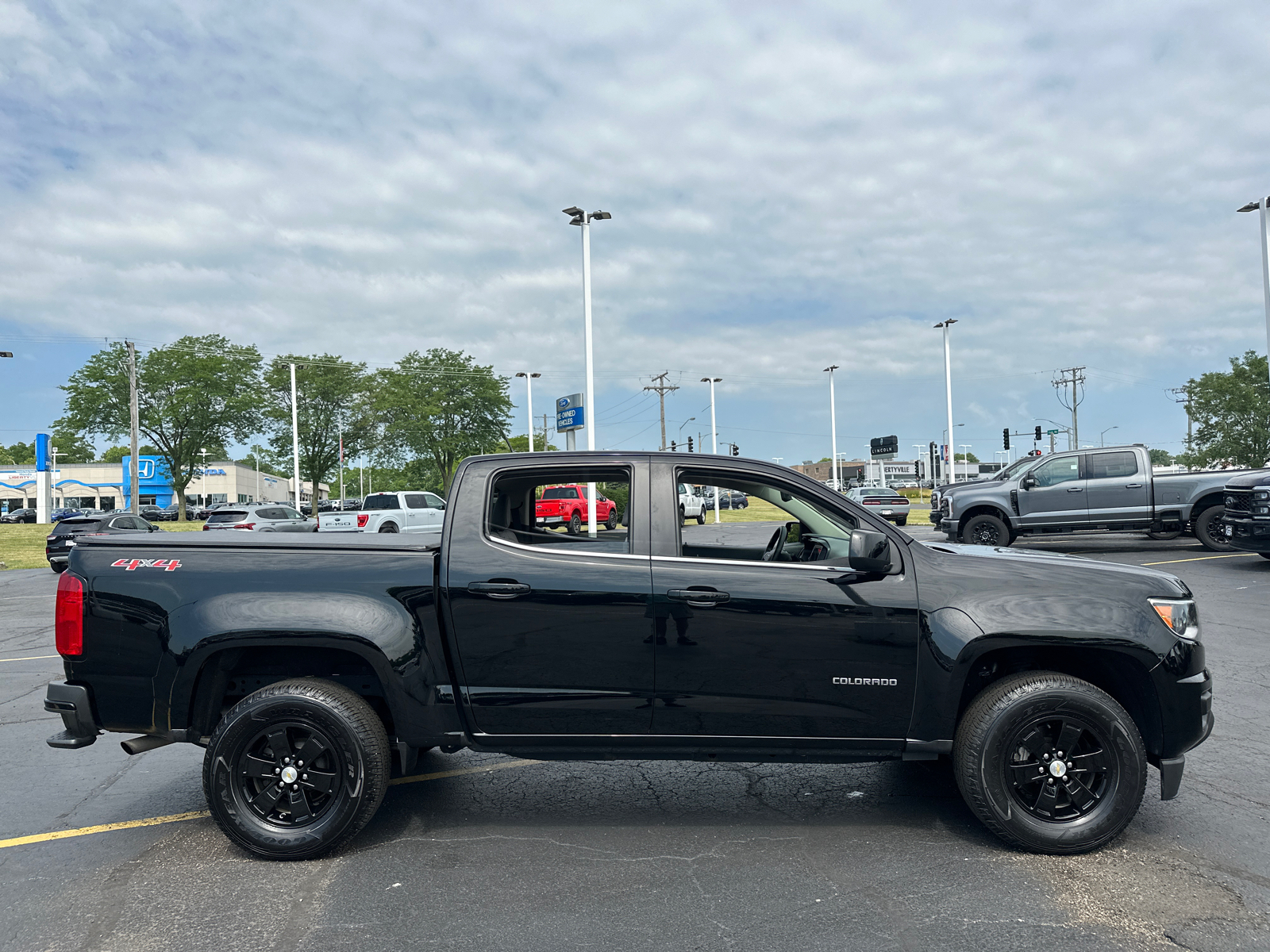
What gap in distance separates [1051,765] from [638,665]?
183 cm

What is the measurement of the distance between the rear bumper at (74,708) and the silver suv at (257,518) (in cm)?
2429

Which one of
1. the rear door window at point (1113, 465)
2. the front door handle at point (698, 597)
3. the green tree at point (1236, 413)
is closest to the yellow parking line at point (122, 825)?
the front door handle at point (698, 597)

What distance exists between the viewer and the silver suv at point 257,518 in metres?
28.8

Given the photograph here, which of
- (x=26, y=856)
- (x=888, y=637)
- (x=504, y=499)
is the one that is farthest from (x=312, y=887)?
(x=888, y=637)

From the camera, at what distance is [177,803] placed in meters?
4.75

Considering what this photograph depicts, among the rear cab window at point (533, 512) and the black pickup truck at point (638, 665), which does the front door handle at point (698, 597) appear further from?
the rear cab window at point (533, 512)

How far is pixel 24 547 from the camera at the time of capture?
3244 centimetres

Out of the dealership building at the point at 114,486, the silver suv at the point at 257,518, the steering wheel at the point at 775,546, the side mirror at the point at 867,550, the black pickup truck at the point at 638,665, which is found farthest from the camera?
the dealership building at the point at 114,486

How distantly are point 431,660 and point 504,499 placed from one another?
2.76ft

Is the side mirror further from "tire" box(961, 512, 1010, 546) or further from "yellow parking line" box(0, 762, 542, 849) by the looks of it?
"tire" box(961, 512, 1010, 546)

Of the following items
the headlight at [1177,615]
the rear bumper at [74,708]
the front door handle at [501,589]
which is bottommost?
the rear bumper at [74,708]

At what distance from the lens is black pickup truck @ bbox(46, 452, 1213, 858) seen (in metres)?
3.90

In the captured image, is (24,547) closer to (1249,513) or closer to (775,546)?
(775,546)

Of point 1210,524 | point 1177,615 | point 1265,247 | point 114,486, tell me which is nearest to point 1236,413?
point 1265,247
